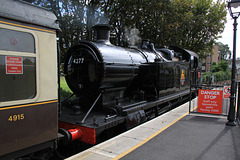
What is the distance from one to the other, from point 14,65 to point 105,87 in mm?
2925

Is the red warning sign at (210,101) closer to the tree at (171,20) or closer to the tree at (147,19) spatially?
the tree at (147,19)

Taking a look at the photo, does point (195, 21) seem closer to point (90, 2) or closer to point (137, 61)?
point (90, 2)

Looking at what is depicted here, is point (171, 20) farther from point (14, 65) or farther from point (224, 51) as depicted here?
point (224, 51)

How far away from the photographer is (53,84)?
3146 millimetres

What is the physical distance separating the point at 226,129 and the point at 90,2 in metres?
8.45

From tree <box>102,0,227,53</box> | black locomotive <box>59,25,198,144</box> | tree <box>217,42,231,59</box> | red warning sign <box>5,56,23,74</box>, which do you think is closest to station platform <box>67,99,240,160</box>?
black locomotive <box>59,25,198,144</box>

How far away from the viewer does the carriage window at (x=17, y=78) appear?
8.15 ft

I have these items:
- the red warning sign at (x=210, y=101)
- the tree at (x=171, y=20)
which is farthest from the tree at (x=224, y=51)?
the red warning sign at (x=210, y=101)

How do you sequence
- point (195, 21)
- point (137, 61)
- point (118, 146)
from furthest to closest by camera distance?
1. point (195, 21)
2. point (137, 61)
3. point (118, 146)

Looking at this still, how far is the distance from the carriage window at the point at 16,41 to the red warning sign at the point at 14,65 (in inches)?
5.0

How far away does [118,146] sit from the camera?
4.02 m

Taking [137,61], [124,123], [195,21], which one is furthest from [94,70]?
[195,21]

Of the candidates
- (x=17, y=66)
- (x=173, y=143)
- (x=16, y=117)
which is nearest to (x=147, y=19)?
(x=173, y=143)

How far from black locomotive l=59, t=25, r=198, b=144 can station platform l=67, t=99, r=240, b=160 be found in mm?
401
